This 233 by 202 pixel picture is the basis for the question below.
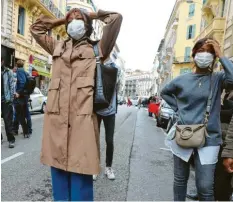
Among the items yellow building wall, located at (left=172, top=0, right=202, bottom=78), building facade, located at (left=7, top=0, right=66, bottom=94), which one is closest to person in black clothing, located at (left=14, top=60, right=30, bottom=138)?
building facade, located at (left=7, top=0, right=66, bottom=94)

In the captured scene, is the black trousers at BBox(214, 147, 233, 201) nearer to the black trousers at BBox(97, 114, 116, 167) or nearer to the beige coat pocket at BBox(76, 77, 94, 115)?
the black trousers at BBox(97, 114, 116, 167)

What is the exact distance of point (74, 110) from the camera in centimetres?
213

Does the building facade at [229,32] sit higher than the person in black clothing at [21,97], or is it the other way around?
the building facade at [229,32]

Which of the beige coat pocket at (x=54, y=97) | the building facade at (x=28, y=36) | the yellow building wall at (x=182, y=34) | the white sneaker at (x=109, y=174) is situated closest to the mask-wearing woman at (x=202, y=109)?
the beige coat pocket at (x=54, y=97)

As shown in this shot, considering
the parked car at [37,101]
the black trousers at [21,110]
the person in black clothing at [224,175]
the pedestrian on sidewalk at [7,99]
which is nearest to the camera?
the person in black clothing at [224,175]

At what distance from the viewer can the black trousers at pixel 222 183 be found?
292 centimetres

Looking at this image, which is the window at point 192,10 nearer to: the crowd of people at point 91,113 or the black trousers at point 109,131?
the black trousers at point 109,131

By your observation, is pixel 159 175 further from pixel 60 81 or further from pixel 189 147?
→ pixel 60 81

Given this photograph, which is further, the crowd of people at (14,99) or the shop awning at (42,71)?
the shop awning at (42,71)

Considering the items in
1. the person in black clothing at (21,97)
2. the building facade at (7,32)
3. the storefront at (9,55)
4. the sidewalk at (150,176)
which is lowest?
the sidewalk at (150,176)

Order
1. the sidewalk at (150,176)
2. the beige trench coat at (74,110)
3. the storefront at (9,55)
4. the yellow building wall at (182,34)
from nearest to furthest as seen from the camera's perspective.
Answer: the beige trench coat at (74,110), the sidewalk at (150,176), the storefront at (9,55), the yellow building wall at (182,34)

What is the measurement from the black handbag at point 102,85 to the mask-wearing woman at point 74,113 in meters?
0.04

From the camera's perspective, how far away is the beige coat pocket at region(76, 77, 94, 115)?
2.11m

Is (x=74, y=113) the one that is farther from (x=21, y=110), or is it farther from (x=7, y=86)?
(x=21, y=110)
